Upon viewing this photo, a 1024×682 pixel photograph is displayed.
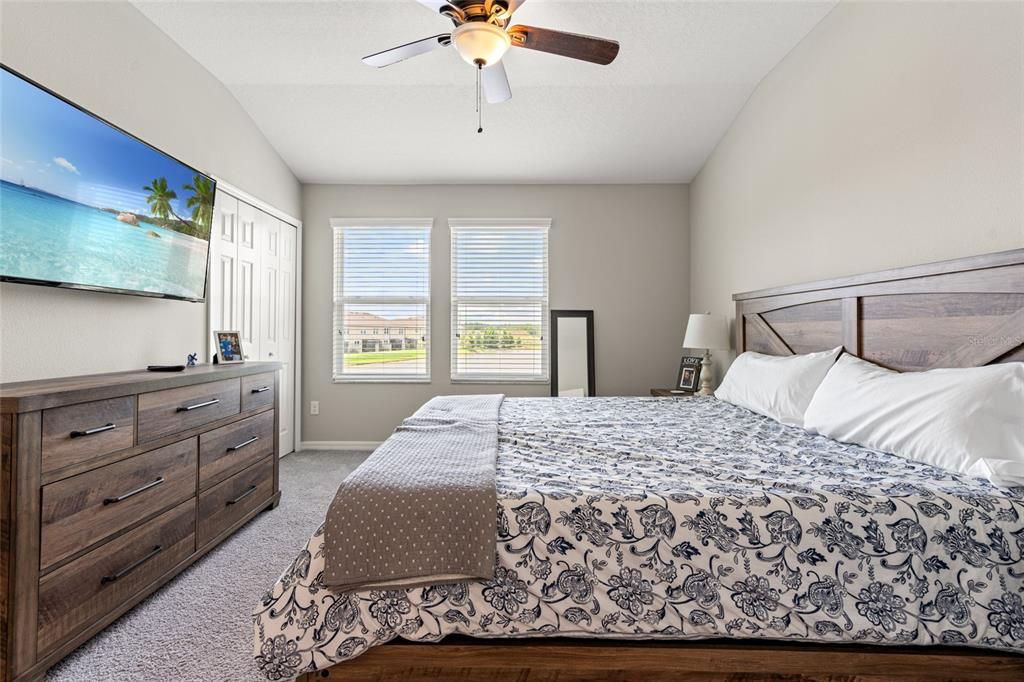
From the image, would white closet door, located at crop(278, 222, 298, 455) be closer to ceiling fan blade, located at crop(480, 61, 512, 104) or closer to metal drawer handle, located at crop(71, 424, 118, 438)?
metal drawer handle, located at crop(71, 424, 118, 438)

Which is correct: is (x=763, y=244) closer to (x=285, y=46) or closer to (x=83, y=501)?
(x=285, y=46)

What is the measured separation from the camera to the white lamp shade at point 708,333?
143 inches

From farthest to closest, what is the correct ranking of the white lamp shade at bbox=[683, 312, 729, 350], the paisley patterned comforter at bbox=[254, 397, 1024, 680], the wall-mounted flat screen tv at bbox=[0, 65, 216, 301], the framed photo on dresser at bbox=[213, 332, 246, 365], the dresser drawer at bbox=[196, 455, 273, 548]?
the white lamp shade at bbox=[683, 312, 729, 350] → the framed photo on dresser at bbox=[213, 332, 246, 365] → the dresser drawer at bbox=[196, 455, 273, 548] → the wall-mounted flat screen tv at bbox=[0, 65, 216, 301] → the paisley patterned comforter at bbox=[254, 397, 1024, 680]

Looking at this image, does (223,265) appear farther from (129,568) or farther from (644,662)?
(644,662)

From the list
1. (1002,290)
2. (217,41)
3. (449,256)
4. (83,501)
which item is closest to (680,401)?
(1002,290)

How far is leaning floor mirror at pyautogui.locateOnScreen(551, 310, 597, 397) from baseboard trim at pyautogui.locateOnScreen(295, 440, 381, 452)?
1.81 meters

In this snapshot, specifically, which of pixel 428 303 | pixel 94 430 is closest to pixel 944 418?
pixel 94 430

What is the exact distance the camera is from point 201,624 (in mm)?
1847

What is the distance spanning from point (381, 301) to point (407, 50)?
106 inches

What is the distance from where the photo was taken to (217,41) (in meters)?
2.84

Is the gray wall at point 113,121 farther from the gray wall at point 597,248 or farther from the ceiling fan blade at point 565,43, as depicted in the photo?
the ceiling fan blade at point 565,43

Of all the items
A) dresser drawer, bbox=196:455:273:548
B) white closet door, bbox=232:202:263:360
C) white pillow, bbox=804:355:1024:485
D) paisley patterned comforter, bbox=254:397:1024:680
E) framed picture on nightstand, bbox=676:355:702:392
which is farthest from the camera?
framed picture on nightstand, bbox=676:355:702:392

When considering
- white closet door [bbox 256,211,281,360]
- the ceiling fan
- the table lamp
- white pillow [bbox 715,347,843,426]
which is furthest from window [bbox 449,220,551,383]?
the ceiling fan

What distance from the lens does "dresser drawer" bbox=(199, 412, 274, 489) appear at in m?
2.34
